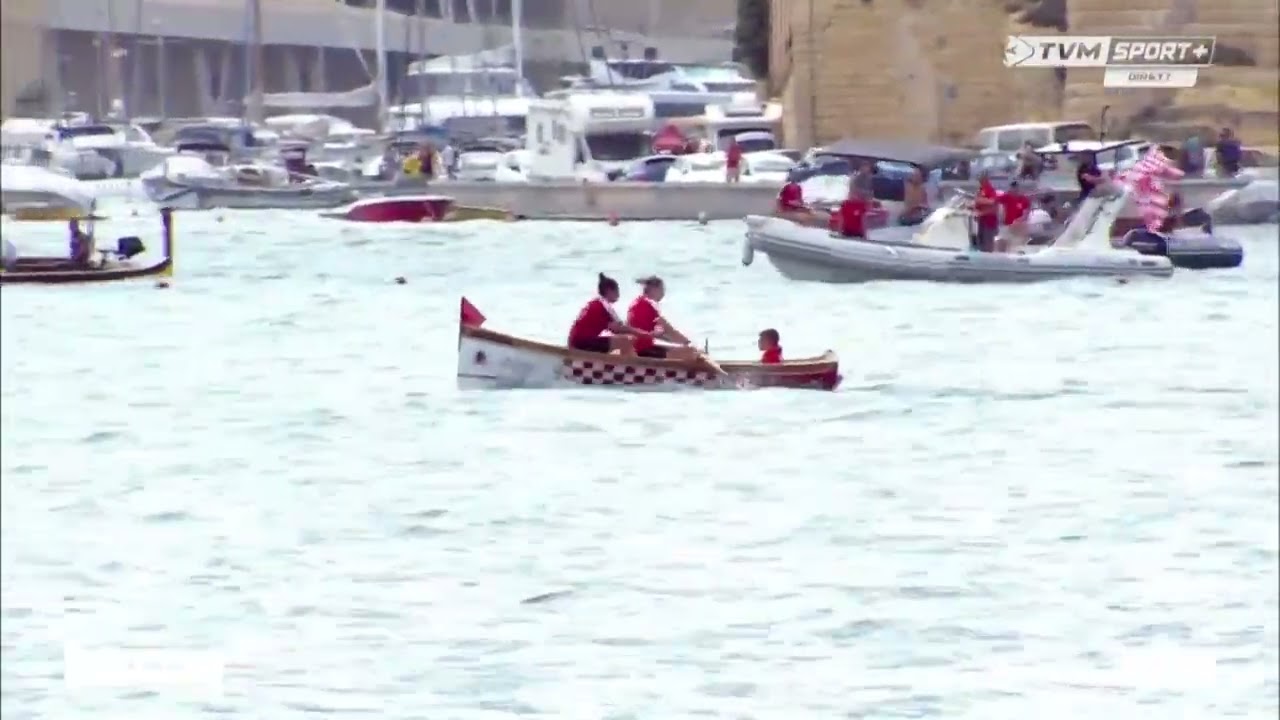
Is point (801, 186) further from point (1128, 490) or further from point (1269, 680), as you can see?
point (1128, 490)

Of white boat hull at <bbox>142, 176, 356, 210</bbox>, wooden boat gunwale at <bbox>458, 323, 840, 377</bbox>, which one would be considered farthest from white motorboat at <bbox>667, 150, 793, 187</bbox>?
wooden boat gunwale at <bbox>458, 323, 840, 377</bbox>

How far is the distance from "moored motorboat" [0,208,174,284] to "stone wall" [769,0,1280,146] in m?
0.78

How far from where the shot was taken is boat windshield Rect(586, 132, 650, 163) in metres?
2.44

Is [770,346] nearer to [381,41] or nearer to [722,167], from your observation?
[722,167]

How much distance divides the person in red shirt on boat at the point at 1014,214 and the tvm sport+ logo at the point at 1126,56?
578 mm

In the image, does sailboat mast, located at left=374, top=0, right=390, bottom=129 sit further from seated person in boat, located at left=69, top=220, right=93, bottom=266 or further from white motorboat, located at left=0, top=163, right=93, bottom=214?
seated person in boat, located at left=69, top=220, right=93, bottom=266

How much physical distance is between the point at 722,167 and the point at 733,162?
0.05 meters

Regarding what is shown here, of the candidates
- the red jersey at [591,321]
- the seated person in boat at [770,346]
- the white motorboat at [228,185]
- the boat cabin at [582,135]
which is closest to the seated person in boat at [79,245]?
the white motorboat at [228,185]

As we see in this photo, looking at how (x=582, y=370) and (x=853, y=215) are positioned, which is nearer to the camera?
(x=853, y=215)

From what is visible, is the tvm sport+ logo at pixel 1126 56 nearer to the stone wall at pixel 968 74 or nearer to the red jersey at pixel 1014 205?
the stone wall at pixel 968 74

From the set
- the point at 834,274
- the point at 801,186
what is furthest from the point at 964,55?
the point at 834,274

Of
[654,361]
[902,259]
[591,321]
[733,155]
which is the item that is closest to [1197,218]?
[902,259]

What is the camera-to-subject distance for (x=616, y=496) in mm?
5965

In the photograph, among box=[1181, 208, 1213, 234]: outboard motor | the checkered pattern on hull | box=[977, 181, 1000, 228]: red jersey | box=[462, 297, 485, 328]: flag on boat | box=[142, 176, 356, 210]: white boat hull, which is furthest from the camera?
the checkered pattern on hull
